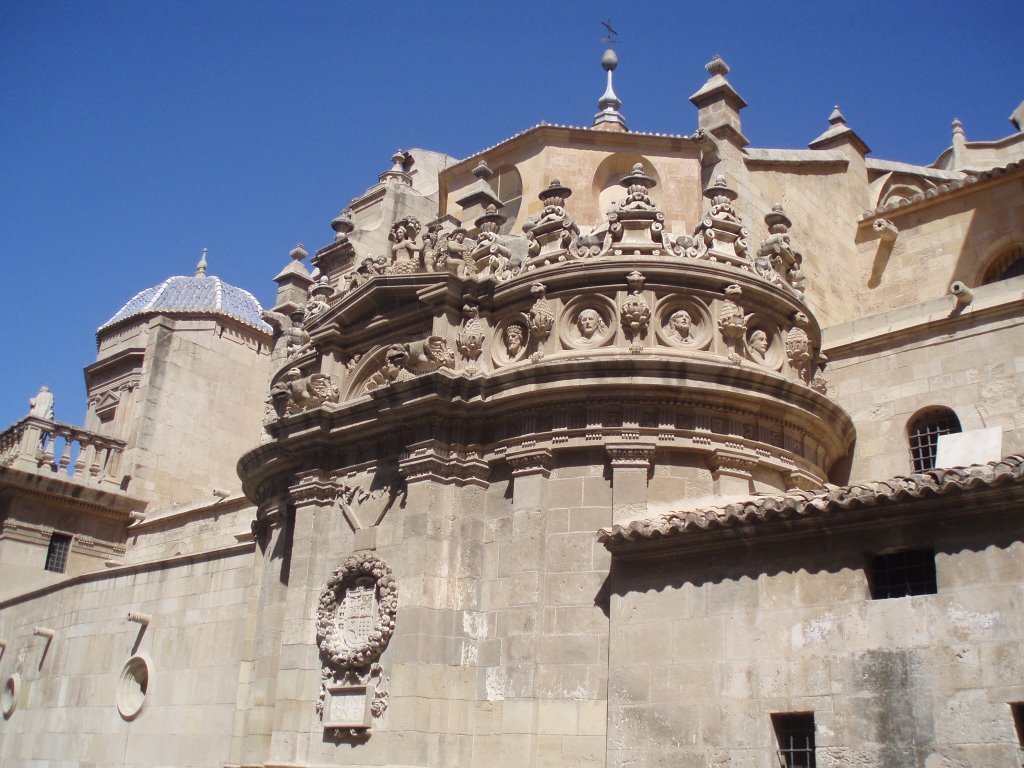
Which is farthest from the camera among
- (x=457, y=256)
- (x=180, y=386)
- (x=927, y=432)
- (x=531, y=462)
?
(x=180, y=386)

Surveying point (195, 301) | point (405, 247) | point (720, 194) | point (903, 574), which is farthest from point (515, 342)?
point (195, 301)

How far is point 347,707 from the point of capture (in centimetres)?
1576

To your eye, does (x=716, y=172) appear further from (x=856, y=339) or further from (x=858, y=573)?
(x=858, y=573)

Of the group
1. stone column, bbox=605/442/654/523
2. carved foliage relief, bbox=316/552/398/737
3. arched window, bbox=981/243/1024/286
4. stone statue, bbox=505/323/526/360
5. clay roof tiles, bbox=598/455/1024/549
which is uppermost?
arched window, bbox=981/243/1024/286

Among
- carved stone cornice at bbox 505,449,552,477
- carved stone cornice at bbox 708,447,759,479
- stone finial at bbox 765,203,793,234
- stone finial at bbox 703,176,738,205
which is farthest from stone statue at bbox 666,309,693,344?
stone finial at bbox 765,203,793,234

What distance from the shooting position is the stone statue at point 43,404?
32.6 m

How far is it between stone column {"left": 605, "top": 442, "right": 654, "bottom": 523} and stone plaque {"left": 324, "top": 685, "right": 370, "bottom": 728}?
14.4 ft

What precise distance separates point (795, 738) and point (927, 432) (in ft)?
24.6

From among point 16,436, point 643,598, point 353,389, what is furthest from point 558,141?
point 16,436

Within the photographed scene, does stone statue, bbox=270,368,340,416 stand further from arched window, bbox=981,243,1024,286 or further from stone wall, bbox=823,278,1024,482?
arched window, bbox=981,243,1024,286

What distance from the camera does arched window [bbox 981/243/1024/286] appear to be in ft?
70.7

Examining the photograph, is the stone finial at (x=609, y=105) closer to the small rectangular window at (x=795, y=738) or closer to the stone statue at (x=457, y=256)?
the stone statue at (x=457, y=256)

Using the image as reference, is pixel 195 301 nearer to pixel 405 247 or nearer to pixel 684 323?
pixel 405 247

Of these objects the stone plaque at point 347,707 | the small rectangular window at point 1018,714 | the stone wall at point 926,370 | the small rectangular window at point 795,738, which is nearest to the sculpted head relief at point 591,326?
the stone wall at point 926,370
